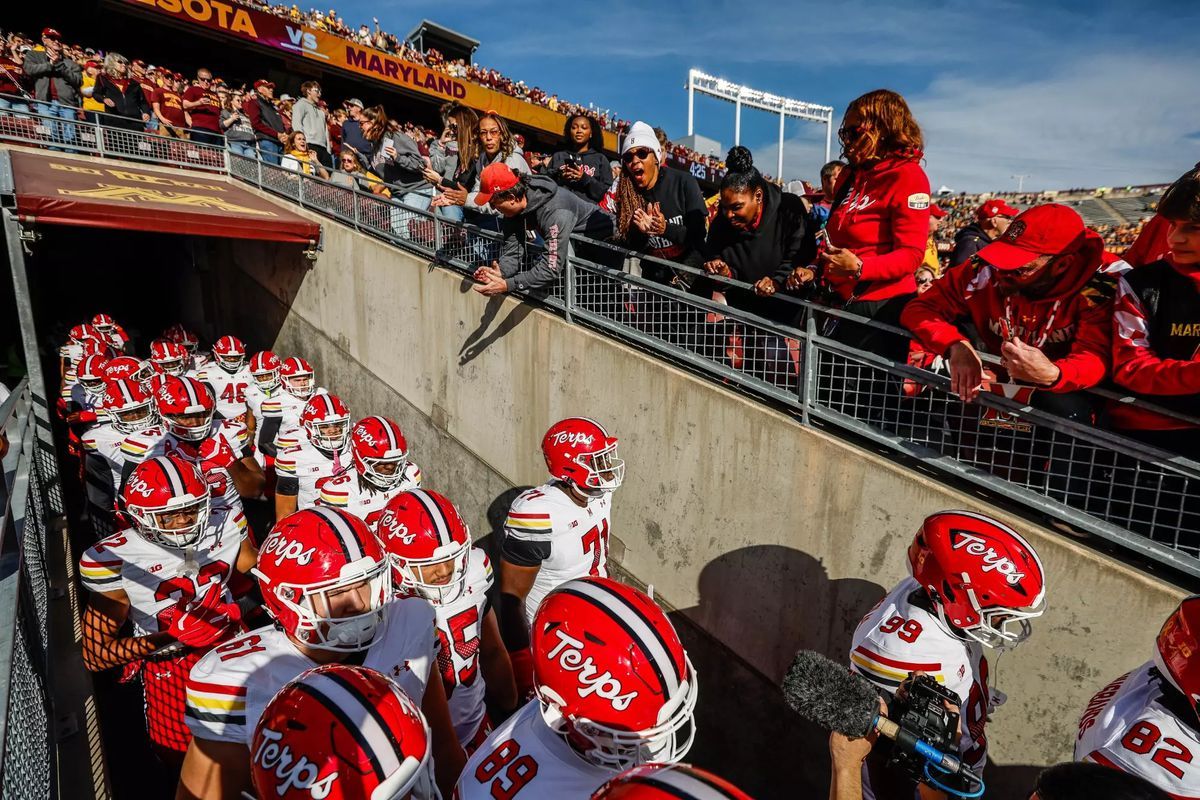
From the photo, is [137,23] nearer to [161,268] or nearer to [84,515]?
[161,268]

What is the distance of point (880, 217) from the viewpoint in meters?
3.60

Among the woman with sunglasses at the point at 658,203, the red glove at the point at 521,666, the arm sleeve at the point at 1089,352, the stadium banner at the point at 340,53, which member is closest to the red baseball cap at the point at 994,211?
the woman with sunglasses at the point at 658,203

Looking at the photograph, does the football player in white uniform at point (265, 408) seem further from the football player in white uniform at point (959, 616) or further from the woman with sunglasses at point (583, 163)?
the football player in white uniform at point (959, 616)

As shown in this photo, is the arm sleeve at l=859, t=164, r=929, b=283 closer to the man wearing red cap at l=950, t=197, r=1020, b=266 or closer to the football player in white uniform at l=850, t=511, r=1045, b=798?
the football player in white uniform at l=850, t=511, r=1045, b=798

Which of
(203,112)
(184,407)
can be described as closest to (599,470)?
(184,407)

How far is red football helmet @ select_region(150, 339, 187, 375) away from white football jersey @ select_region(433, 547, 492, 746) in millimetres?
8243

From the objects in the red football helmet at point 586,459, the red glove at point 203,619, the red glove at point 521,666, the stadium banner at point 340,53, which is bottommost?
the red glove at point 521,666

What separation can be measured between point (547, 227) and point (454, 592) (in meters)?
3.33

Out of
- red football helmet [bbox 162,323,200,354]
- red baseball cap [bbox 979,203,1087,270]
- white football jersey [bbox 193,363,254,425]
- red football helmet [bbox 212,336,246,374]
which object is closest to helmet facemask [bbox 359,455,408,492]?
white football jersey [bbox 193,363,254,425]

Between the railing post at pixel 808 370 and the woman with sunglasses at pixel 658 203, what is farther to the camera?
the woman with sunglasses at pixel 658 203

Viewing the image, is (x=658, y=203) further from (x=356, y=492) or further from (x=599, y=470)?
(x=356, y=492)

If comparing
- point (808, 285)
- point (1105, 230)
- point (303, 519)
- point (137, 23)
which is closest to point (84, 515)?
point (303, 519)

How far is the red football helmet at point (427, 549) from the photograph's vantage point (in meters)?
3.49

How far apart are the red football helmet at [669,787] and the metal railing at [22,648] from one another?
1.74 m
